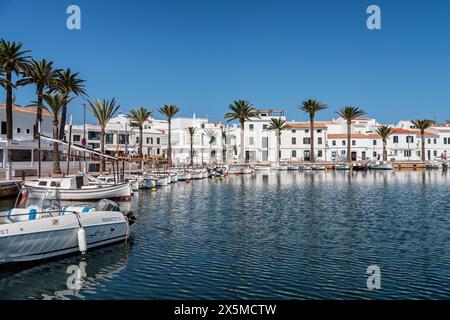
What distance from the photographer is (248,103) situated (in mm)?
113125

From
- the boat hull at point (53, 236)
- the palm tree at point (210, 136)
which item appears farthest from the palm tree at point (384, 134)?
the boat hull at point (53, 236)

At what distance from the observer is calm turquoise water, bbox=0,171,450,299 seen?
17.5 m

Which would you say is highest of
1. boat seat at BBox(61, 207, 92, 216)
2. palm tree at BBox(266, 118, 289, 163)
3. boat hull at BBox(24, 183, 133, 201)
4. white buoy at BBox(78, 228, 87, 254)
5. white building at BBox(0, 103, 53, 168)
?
palm tree at BBox(266, 118, 289, 163)

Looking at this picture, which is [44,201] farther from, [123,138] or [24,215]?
[123,138]

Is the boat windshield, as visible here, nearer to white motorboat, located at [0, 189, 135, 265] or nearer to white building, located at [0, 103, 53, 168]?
white motorboat, located at [0, 189, 135, 265]

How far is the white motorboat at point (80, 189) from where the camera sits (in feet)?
137

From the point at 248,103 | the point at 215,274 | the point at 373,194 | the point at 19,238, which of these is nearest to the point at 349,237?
the point at 215,274

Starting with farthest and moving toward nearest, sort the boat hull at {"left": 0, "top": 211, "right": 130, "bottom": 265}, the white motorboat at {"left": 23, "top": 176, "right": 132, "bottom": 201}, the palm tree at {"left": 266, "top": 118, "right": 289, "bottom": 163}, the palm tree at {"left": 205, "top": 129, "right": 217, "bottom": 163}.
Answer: the palm tree at {"left": 205, "top": 129, "right": 217, "bottom": 163} → the palm tree at {"left": 266, "top": 118, "right": 289, "bottom": 163} → the white motorboat at {"left": 23, "top": 176, "right": 132, "bottom": 201} → the boat hull at {"left": 0, "top": 211, "right": 130, "bottom": 265}

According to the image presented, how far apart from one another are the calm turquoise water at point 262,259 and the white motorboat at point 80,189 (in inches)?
318

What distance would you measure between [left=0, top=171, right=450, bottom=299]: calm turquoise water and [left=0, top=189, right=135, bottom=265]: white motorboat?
61cm

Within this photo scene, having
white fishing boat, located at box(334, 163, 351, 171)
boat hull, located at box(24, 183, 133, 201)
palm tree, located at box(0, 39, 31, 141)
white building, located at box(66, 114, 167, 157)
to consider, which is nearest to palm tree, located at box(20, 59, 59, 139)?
palm tree, located at box(0, 39, 31, 141)

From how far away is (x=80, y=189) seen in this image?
43500 mm

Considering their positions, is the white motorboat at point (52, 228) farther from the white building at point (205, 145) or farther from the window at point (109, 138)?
the white building at point (205, 145)
